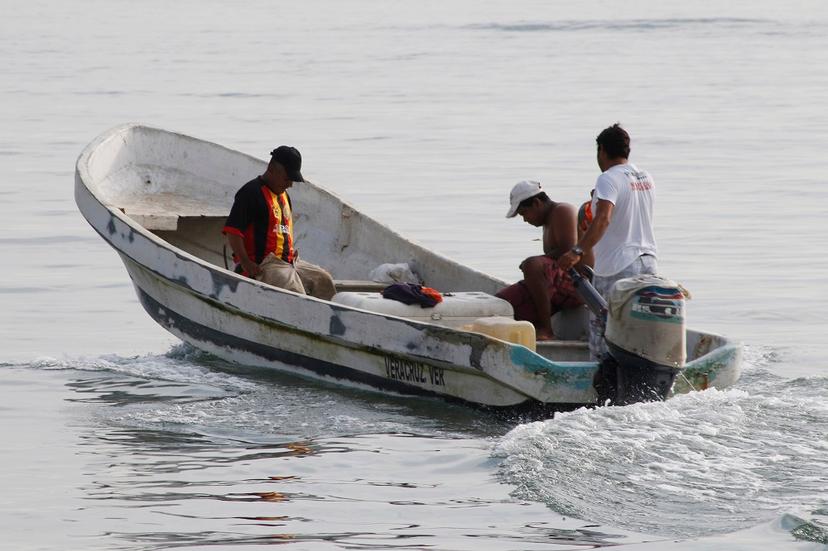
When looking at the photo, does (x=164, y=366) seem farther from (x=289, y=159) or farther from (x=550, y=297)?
(x=550, y=297)

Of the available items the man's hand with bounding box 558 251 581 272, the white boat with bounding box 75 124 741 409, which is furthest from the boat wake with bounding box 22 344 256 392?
the man's hand with bounding box 558 251 581 272

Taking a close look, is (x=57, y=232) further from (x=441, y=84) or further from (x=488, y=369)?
(x=441, y=84)

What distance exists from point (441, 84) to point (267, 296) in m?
25.7

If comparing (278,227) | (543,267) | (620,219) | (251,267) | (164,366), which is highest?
(620,219)

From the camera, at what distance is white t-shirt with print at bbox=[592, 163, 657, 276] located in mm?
8680

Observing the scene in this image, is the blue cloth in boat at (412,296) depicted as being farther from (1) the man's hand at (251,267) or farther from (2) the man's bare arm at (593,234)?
(2) the man's bare arm at (593,234)

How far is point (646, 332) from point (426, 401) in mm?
1770

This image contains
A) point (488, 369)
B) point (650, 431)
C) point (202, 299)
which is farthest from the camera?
point (202, 299)

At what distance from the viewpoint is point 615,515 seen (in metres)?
6.91

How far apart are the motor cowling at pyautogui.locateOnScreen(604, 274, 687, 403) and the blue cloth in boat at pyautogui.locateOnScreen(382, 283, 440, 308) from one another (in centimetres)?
166

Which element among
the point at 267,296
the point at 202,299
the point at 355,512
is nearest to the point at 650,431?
the point at 355,512

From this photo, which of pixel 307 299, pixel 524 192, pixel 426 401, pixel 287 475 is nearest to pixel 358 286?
pixel 307 299

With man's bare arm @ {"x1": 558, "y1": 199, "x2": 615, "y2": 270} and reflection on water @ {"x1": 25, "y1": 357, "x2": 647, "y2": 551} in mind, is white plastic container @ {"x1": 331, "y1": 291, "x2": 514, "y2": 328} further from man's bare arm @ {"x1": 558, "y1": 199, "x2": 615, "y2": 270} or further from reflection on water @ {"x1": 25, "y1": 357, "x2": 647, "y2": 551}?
man's bare arm @ {"x1": 558, "y1": 199, "x2": 615, "y2": 270}

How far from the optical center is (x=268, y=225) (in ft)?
34.2
